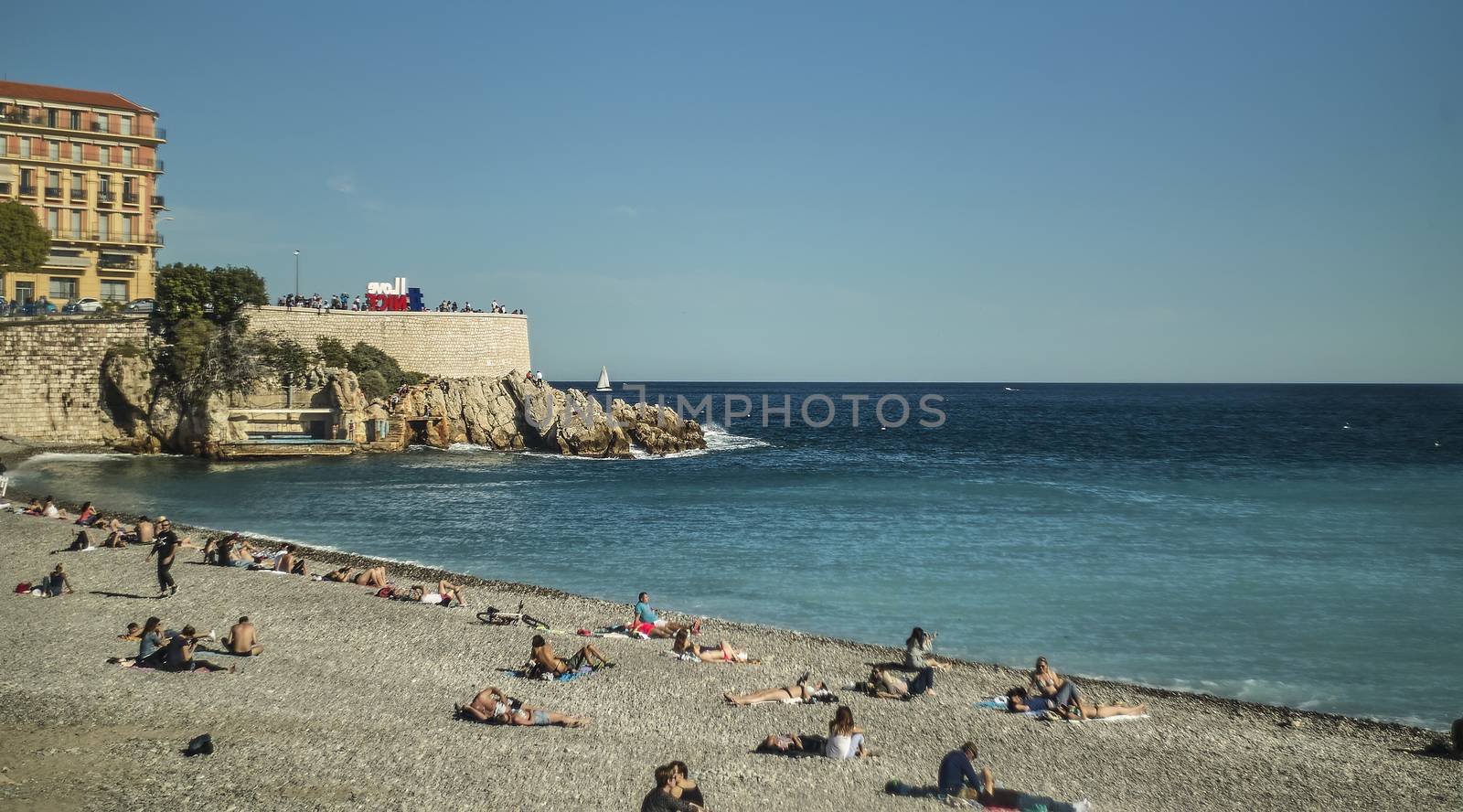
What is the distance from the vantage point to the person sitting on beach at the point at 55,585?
16.9 m

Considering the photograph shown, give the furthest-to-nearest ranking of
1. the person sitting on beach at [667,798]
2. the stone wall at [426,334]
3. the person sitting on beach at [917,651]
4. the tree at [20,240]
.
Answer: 1. the stone wall at [426,334]
2. the tree at [20,240]
3. the person sitting on beach at [917,651]
4. the person sitting on beach at [667,798]

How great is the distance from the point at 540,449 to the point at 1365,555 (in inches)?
1453

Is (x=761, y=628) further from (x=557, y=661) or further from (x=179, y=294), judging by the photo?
(x=179, y=294)

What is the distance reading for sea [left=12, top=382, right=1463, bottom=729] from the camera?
16.9 metres

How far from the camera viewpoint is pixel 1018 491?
36.7 meters

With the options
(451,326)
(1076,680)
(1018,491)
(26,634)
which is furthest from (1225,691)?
(451,326)

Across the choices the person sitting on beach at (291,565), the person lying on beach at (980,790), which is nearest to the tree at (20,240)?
the person sitting on beach at (291,565)

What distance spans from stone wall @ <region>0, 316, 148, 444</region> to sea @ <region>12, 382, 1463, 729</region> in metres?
3.04

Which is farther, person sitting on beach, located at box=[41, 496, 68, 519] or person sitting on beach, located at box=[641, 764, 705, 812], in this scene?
person sitting on beach, located at box=[41, 496, 68, 519]

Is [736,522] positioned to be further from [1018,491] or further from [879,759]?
[879,759]

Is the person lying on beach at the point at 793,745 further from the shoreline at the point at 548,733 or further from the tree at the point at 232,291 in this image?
the tree at the point at 232,291

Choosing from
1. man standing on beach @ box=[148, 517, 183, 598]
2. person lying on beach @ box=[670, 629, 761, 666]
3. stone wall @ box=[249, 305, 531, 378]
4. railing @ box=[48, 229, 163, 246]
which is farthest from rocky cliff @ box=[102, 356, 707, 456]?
person lying on beach @ box=[670, 629, 761, 666]

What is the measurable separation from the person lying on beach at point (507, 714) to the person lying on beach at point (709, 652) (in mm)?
3409

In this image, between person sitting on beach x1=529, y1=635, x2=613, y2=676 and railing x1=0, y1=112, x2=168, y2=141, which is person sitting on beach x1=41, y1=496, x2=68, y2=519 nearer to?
person sitting on beach x1=529, y1=635, x2=613, y2=676
